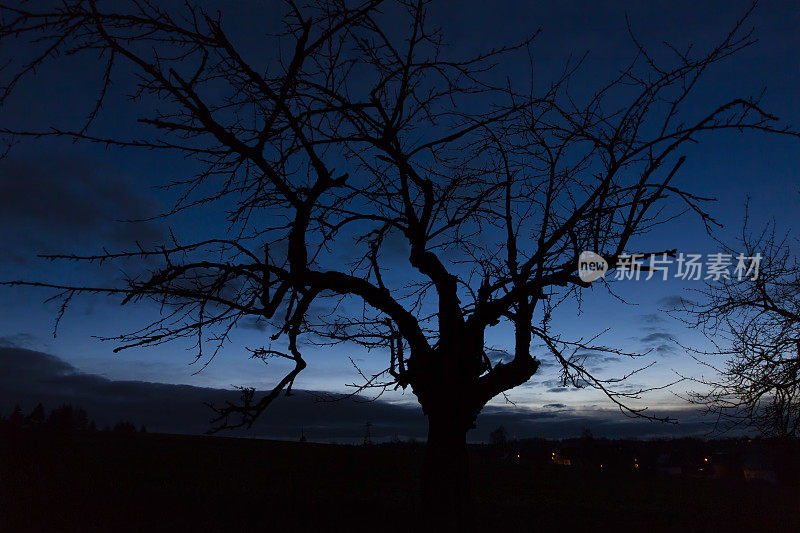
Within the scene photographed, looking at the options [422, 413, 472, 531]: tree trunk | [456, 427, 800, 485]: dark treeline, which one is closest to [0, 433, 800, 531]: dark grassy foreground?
[422, 413, 472, 531]: tree trunk

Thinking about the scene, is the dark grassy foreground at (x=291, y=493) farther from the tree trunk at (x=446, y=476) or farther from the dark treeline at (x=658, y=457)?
the dark treeline at (x=658, y=457)

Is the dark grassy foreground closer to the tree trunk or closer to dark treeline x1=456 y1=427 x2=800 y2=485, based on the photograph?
the tree trunk

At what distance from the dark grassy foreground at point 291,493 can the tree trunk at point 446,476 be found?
53.1 inches

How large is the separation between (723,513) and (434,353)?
24.3m

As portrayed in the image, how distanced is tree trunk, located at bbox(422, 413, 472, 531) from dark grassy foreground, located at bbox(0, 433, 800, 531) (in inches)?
53.1

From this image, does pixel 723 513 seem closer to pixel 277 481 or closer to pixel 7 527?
pixel 277 481

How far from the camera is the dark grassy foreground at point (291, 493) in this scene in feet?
33.2

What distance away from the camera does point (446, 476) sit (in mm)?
5109

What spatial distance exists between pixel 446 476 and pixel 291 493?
1279cm

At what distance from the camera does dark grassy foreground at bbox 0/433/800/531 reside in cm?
1013

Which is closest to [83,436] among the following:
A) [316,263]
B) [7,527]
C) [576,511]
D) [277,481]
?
[277,481]

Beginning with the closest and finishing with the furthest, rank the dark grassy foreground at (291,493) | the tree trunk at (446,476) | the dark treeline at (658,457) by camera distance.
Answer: the tree trunk at (446,476), the dark grassy foreground at (291,493), the dark treeline at (658,457)

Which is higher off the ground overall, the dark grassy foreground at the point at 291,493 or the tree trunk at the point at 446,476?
the tree trunk at the point at 446,476

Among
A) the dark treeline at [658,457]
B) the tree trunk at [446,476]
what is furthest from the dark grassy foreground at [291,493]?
the dark treeline at [658,457]
